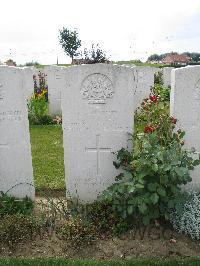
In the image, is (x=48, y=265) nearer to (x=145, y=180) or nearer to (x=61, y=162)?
(x=145, y=180)

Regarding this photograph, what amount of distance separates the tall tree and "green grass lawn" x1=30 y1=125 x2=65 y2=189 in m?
18.9

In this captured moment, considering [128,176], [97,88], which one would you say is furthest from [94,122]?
[128,176]

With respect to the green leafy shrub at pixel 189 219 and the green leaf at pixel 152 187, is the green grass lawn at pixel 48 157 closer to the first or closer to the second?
the green leafy shrub at pixel 189 219

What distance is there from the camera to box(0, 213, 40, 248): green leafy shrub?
4.21 metres

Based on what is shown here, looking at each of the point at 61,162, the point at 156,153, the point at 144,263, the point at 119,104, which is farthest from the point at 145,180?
the point at 61,162

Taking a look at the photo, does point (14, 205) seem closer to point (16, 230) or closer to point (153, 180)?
point (16, 230)

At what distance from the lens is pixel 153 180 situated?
402 centimetres

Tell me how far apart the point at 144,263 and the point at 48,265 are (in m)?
1.01

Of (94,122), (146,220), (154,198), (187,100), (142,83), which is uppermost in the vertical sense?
(187,100)

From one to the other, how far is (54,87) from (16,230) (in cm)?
760

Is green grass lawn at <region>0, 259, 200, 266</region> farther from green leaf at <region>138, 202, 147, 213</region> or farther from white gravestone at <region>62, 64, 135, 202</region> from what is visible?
white gravestone at <region>62, 64, 135, 202</region>

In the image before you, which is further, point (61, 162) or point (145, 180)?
point (61, 162)

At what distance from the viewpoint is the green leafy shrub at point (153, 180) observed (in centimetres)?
392

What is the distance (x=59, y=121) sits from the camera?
10398 millimetres
